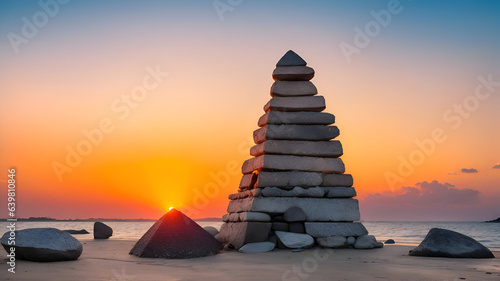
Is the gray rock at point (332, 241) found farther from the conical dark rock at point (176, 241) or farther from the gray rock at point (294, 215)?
the conical dark rock at point (176, 241)

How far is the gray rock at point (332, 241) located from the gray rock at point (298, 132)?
2821 millimetres

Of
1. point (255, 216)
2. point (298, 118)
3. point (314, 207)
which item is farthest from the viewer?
point (298, 118)

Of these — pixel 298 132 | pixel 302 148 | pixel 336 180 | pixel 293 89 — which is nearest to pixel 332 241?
pixel 336 180

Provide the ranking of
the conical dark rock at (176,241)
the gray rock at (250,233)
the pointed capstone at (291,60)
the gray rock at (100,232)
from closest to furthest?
the conical dark rock at (176,241) < the gray rock at (250,233) < the pointed capstone at (291,60) < the gray rock at (100,232)

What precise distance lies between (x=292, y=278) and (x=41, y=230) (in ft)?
16.2

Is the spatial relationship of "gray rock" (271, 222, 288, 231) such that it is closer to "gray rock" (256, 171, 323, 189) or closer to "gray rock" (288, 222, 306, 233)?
"gray rock" (288, 222, 306, 233)

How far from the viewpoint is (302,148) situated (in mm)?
13109

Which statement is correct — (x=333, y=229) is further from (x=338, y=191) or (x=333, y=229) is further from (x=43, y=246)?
(x=43, y=246)

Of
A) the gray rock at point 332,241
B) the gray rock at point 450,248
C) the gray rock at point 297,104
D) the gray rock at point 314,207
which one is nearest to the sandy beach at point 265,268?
the gray rock at point 450,248

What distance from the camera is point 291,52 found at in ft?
47.2

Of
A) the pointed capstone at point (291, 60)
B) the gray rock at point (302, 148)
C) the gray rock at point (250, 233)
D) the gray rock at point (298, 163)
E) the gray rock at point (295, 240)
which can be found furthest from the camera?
the pointed capstone at point (291, 60)

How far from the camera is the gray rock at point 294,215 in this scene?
40.0ft

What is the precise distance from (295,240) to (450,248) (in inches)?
141

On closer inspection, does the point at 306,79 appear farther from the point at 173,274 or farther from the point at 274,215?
the point at 173,274
